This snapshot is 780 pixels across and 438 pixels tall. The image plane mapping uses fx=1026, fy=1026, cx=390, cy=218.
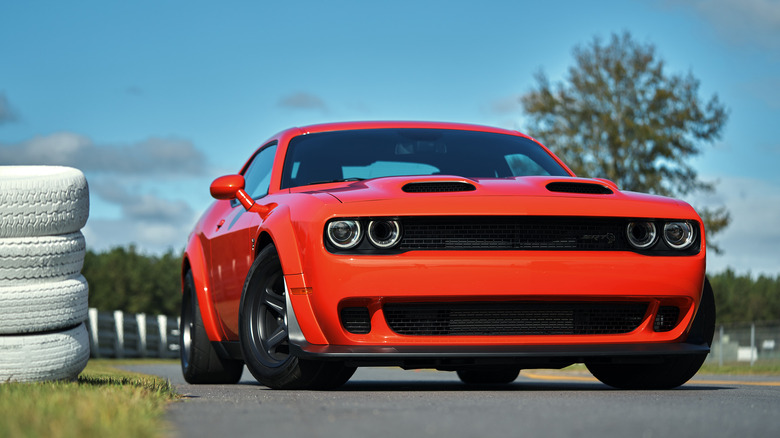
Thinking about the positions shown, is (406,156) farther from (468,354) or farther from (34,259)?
(34,259)

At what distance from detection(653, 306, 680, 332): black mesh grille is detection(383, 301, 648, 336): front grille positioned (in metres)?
0.44

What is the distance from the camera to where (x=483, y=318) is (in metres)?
4.85

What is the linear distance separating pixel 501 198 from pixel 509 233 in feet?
0.57

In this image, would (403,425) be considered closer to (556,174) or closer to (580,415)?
(580,415)

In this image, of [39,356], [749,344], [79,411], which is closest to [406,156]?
[39,356]

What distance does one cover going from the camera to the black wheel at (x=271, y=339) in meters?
5.08

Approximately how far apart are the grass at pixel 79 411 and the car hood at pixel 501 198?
4.43 ft

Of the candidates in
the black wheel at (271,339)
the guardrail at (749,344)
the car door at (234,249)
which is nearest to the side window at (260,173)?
the car door at (234,249)

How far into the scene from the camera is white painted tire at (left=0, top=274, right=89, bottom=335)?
4.54 m

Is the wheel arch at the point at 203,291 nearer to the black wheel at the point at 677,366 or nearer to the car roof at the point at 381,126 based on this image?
the car roof at the point at 381,126

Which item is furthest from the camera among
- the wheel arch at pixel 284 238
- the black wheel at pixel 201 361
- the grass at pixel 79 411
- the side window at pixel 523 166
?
the black wheel at pixel 201 361

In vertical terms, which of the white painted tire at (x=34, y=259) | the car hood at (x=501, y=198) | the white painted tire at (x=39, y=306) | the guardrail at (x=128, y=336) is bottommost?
the guardrail at (x=128, y=336)

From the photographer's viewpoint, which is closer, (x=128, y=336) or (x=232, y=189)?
(x=232, y=189)

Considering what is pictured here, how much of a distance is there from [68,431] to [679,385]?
12.5ft
